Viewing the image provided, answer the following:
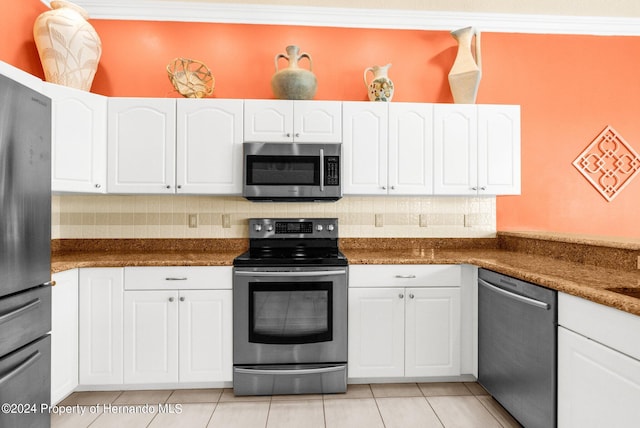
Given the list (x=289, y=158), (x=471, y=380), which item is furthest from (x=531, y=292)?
(x=289, y=158)

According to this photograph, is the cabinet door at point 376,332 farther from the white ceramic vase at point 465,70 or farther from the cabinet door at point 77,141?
the cabinet door at point 77,141

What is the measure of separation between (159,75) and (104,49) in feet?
1.52

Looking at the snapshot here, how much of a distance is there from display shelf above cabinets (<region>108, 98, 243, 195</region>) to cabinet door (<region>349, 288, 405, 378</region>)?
3.93 ft

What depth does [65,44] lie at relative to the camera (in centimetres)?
244

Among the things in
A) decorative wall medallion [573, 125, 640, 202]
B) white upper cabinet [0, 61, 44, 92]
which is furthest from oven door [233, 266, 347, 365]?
decorative wall medallion [573, 125, 640, 202]

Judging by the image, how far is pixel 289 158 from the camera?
2604 millimetres

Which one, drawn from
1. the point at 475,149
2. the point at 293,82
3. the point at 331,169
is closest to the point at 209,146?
the point at 293,82

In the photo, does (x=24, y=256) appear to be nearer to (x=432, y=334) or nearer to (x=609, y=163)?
(x=432, y=334)

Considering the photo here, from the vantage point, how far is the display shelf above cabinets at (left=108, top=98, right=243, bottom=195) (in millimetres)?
2574

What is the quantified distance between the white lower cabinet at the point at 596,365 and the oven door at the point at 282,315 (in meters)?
1.25

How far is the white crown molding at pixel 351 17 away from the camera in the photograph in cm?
289

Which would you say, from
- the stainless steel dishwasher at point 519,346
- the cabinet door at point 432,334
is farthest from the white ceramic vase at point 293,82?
the stainless steel dishwasher at point 519,346

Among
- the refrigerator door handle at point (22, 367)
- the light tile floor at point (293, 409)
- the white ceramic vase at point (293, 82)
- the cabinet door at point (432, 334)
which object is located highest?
the white ceramic vase at point (293, 82)

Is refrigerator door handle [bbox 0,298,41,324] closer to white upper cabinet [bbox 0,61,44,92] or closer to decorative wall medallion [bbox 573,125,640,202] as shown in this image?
white upper cabinet [bbox 0,61,44,92]
